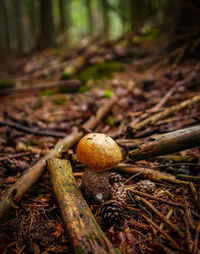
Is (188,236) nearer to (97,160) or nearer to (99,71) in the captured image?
(97,160)

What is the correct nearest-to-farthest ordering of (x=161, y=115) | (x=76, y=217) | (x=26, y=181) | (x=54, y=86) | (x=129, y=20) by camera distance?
(x=76, y=217)
(x=26, y=181)
(x=161, y=115)
(x=54, y=86)
(x=129, y=20)

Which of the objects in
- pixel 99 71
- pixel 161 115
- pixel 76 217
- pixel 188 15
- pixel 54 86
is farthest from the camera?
pixel 99 71

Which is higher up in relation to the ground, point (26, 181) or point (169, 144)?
point (169, 144)

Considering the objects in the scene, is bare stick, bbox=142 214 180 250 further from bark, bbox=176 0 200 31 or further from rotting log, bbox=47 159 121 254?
bark, bbox=176 0 200 31

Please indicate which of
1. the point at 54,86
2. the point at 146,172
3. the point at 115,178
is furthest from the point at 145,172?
the point at 54,86

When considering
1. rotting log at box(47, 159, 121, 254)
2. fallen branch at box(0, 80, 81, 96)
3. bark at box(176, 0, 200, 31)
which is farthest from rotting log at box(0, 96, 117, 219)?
bark at box(176, 0, 200, 31)
